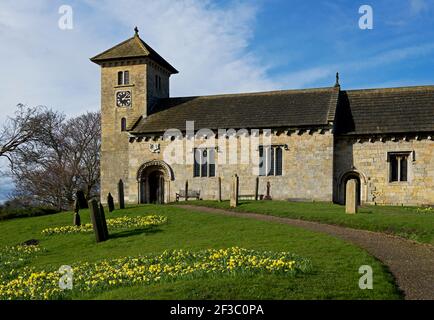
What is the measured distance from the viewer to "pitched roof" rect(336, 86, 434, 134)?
94.1 ft

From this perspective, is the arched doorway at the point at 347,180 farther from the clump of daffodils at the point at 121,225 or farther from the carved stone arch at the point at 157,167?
the clump of daffodils at the point at 121,225

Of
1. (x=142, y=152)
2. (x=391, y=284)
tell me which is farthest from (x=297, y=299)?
(x=142, y=152)

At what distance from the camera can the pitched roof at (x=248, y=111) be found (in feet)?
100

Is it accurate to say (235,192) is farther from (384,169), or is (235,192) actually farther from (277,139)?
(384,169)

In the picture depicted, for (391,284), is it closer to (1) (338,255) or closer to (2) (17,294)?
(1) (338,255)

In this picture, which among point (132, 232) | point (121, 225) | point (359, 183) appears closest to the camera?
point (132, 232)

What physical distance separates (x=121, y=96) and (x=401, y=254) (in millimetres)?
27677

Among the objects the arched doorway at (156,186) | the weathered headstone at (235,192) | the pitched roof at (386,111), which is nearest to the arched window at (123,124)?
the arched doorway at (156,186)

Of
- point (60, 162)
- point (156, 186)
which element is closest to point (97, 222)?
point (156, 186)

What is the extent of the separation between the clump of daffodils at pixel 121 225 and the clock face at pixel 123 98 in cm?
1593

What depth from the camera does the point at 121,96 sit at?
36.2 meters

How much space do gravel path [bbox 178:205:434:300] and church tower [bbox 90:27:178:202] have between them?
19.8 meters

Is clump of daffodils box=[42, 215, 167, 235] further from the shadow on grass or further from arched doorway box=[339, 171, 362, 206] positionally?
arched doorway box=[339, 171, 362, 206]

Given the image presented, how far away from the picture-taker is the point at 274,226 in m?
17.3
